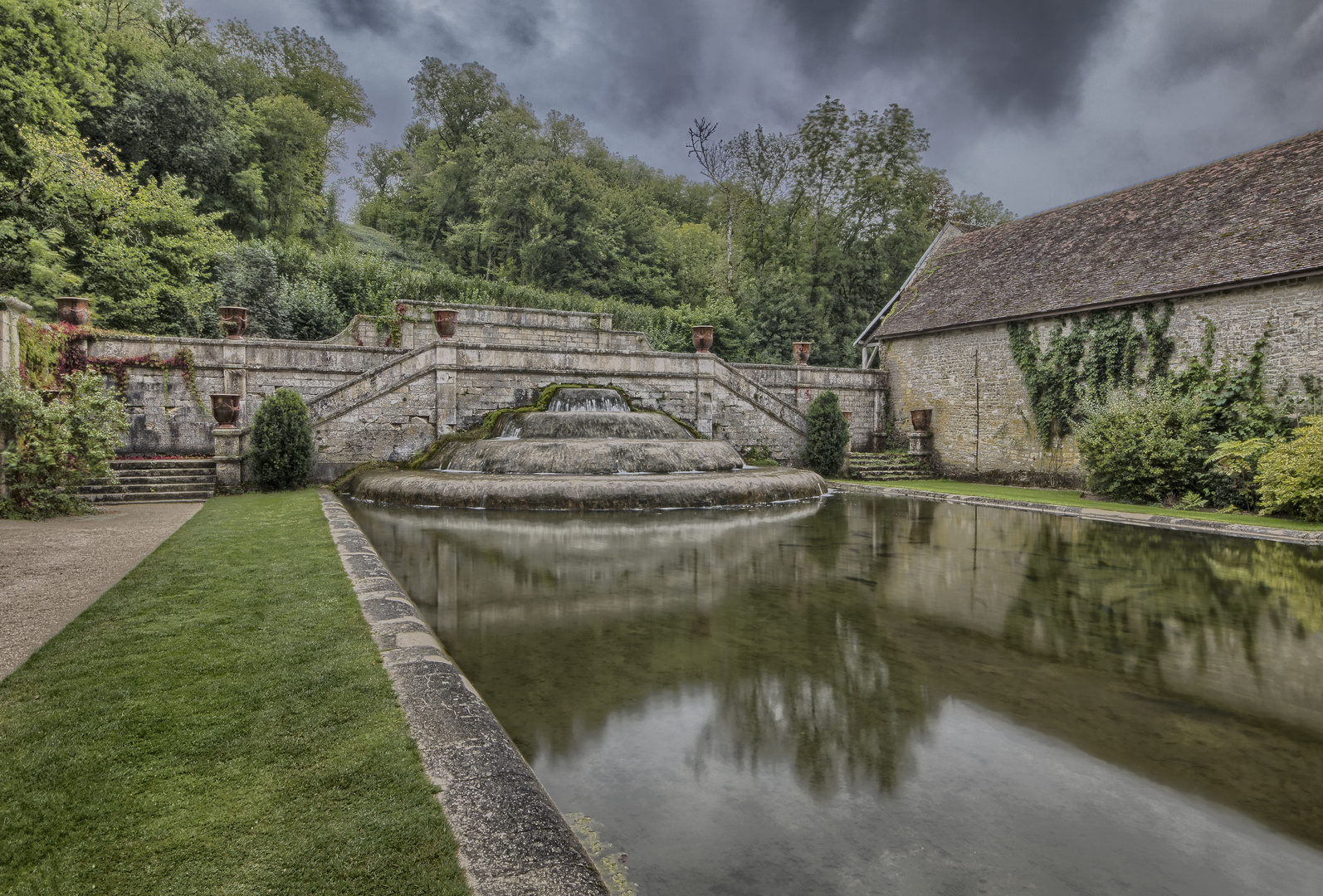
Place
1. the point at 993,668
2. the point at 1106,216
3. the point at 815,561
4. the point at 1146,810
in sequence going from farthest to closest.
→ the point at 1106,216 → the point at 815,561 → the point at 993,668 → the point at 1146,810

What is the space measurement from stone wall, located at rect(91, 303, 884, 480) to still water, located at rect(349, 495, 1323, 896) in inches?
337

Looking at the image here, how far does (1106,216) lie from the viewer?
18109mm

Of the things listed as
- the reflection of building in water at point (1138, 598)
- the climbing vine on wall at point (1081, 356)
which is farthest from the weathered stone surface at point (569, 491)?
the climbing vine on wall at point (1081, 356)

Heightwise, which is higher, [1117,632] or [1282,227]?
[1282,227]

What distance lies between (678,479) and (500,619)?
7157 millimetres

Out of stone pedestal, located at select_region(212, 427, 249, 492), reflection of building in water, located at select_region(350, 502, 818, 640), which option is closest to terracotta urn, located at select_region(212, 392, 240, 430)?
stone pedestal, located at select_region(212, 427, 249, 492)

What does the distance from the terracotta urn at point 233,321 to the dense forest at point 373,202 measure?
563 cm

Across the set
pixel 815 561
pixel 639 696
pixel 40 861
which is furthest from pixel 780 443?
pixel 40 861

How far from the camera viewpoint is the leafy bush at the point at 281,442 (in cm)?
1289

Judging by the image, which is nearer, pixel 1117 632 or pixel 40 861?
pixel 40 861

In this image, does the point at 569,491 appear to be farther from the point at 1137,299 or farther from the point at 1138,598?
the point at 1137,299

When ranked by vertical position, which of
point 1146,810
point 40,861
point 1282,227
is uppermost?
point 1282,227

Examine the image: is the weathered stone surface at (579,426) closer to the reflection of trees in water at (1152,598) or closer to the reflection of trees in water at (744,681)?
the reflection of trees in water at (1152,598)

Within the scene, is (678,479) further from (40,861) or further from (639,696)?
(40,861)
